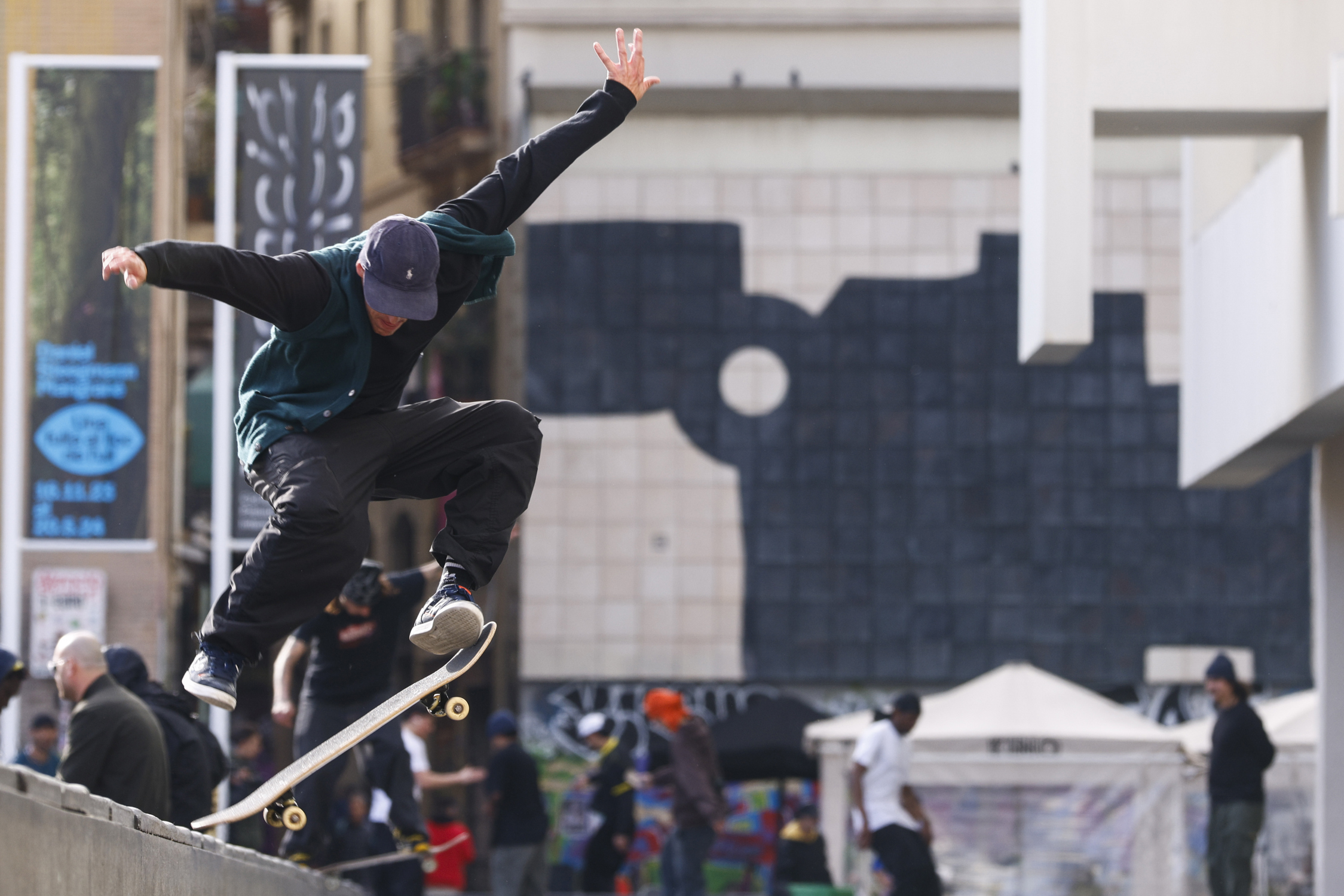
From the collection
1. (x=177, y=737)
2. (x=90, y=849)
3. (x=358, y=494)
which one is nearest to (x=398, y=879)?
(x=177, y=737)

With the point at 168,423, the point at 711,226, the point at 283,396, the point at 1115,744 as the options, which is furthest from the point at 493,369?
the point at 283,396

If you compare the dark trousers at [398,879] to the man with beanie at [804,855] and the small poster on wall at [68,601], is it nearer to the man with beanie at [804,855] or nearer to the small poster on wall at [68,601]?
the man with beanie at [804,855]

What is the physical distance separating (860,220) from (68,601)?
9.70 m

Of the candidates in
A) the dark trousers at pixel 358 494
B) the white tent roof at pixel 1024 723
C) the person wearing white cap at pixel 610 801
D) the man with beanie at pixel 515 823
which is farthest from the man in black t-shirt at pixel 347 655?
the white tent roof at pixel 1024 723

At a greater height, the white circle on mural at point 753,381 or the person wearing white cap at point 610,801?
the white circle on mural at point 753,381

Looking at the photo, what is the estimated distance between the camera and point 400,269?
5523 mm

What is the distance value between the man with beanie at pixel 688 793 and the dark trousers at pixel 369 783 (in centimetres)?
223

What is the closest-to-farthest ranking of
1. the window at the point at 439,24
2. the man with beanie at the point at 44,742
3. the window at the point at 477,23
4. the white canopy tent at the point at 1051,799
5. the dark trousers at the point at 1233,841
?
1. the dark trousers at the point at 1233,841
2. the man with beanie at the point at 44,742
3. the white canopy tent at the point at 1051,799
4. the window at the point at 477,23
5. the window at the point at 439,24

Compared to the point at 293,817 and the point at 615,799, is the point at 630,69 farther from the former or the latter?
the point at 615,799

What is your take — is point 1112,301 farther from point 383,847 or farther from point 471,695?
point 383,847

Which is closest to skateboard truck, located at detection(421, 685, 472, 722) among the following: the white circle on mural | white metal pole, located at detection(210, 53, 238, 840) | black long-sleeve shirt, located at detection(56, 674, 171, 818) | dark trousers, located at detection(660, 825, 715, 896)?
black long-sleeve shirt, located at detection(56, 674, 171, 818)

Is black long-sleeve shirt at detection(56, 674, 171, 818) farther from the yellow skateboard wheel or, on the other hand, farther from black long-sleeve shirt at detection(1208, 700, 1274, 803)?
black long-sleeve shirt at detection(1208, 700, 1274, 803)

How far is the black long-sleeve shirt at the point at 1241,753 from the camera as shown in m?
11.6

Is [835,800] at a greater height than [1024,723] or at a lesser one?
lesser
